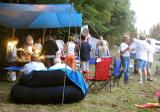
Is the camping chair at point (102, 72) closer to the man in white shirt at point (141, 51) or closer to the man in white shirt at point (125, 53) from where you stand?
the man in white shirt at point (125, 53)

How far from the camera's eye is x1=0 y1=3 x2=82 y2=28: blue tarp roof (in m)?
12.6

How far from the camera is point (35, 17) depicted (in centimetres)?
1277

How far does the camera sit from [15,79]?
530 inches

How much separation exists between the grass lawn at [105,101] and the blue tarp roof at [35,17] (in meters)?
1.94

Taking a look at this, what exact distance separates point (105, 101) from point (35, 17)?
13.2 ft

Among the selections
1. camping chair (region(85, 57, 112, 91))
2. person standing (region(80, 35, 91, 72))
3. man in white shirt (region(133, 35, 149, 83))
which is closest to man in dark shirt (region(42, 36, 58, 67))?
person standing (region(80, 35, 91, 72))

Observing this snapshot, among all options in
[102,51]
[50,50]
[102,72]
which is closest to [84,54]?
[50,50]

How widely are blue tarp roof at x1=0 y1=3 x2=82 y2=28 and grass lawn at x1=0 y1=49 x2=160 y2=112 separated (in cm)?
194

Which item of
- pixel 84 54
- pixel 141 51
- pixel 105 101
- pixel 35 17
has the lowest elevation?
pixel 105 101

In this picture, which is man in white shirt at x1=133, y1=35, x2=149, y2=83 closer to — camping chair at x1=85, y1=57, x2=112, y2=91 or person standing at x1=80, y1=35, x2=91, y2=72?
person standing at x1=80, y1=35, x2=91, y2=72

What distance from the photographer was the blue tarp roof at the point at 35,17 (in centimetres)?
1261

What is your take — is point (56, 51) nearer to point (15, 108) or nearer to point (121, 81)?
point (121, 81)

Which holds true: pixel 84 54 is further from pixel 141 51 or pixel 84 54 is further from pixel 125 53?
pixel 141 51

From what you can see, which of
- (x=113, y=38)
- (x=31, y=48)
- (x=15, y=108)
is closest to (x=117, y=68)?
(x=31, y=48)
